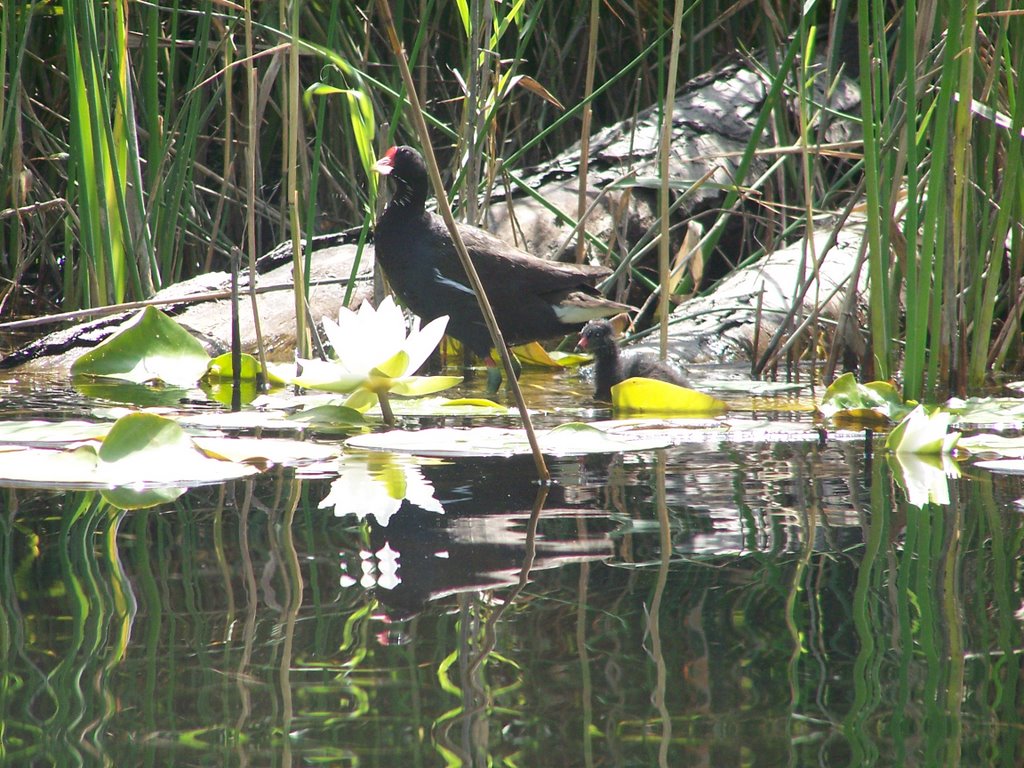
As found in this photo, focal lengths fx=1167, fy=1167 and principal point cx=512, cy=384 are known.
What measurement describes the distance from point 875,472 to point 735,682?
97cm

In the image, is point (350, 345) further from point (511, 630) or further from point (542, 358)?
point (542, 358)

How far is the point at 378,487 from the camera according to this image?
1568 millimetres

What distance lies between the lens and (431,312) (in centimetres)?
358

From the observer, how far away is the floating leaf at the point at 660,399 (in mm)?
2406

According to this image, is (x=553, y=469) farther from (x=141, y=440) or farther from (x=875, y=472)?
(x=141, y=440)

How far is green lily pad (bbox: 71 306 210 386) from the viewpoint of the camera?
286cm

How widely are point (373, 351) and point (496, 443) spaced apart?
1.01 ft

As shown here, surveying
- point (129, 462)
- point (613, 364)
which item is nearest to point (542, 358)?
point (613, 364)

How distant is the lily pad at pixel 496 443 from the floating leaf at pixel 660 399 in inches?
17.7

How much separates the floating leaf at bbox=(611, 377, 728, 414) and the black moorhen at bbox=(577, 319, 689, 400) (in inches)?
14.3

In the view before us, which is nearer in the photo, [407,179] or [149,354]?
[149,354]

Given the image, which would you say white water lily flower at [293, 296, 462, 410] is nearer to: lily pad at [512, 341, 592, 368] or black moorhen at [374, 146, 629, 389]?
black moorhen at [374, 146, 629, 389]

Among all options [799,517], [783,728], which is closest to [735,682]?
[783,728]

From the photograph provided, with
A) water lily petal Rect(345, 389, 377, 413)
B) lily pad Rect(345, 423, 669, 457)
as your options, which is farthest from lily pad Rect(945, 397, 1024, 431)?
water lily petal Rect(345, 389, 377, 413)
